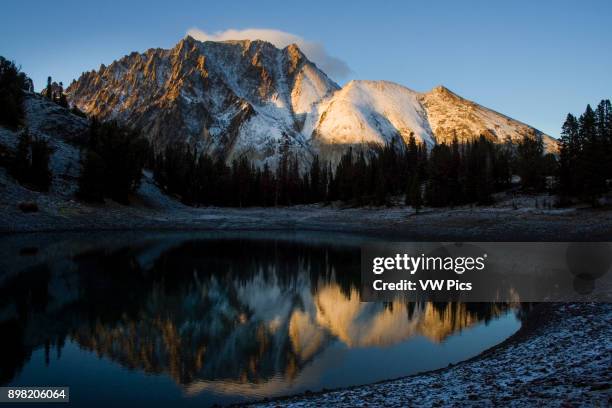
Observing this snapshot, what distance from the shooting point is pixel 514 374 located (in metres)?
13.0

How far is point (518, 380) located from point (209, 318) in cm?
1564

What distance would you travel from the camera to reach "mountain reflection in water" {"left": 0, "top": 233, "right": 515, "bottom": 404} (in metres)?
16.7

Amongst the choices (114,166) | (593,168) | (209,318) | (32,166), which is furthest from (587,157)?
(32,166)

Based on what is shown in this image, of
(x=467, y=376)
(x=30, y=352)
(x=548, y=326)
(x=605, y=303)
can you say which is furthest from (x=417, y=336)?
(x=30, y=352)

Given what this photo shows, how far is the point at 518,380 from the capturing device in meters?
12.3

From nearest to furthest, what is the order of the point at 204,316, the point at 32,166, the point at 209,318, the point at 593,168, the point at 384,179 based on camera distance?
the point at 209,318 < the point at 204,316 < the point at 593,168 < the point at 32,166 < the point at 384,179

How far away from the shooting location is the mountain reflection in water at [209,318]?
54.8ft

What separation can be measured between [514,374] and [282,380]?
7.19 m

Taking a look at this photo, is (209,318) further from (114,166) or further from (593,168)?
(114,166)

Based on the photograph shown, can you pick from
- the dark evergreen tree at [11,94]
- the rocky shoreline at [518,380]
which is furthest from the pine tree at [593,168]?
the dark evergreen tree at [11,94]

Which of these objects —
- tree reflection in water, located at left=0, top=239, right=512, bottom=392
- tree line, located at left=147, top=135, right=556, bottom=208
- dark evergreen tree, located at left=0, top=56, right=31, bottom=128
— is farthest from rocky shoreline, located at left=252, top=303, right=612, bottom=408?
dark evergreen tree, located at left=0, top=56, right=31, bottom=128

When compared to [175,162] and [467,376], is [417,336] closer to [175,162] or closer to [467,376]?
[467,376]

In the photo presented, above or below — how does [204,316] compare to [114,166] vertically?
below

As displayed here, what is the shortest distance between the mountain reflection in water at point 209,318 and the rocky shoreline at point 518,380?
2.32 m
